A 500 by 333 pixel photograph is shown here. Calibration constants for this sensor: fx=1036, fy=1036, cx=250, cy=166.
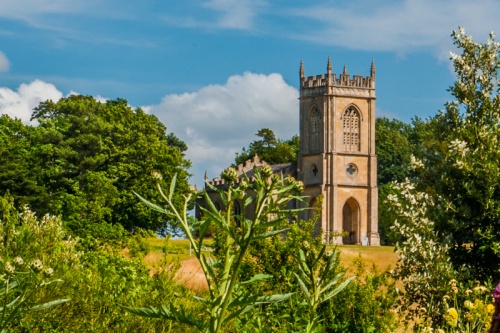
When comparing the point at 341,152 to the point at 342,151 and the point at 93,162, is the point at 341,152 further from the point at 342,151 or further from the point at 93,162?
the point at 93,162

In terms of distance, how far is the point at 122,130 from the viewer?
61250mm

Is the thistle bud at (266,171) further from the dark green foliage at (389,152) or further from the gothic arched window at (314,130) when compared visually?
the dark green foliage at (389,152)

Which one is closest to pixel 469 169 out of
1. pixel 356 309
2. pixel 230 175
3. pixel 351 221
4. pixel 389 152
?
pixel 356 309

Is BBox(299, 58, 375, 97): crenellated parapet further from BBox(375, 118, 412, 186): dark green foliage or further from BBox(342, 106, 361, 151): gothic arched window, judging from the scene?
BBox(375, 118, 412, 186): dark green foliage

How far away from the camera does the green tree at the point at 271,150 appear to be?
94375 millimetres

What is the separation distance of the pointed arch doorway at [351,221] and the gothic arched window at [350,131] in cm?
464

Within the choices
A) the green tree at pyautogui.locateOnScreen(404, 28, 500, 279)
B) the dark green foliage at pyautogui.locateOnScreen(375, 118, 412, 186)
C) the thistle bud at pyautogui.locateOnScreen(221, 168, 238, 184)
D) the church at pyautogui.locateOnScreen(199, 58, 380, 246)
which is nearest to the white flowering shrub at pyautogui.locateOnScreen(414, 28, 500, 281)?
the green tree at pyautogui.locateOnScreen(404, 28, 500, 279)

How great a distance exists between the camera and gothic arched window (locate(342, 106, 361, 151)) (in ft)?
271

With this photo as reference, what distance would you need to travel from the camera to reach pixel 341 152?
81.8 meters

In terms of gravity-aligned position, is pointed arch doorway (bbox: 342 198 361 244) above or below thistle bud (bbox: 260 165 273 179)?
above

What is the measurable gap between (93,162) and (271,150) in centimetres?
3751

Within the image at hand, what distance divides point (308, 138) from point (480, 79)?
68506 millimetres

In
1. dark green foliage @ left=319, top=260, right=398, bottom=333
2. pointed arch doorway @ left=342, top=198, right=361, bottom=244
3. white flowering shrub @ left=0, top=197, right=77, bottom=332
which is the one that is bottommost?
dark green foliage @ left=319, top=260, right=398, bottom=333

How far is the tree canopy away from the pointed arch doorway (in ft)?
66.9
